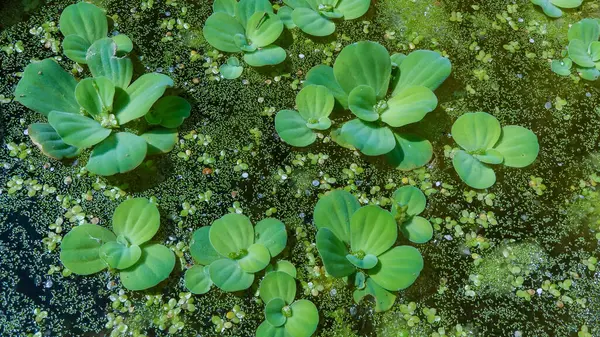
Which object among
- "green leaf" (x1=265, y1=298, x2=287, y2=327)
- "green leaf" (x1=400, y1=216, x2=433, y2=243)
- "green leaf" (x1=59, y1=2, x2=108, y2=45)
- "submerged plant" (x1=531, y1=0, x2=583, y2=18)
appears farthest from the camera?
"submerged plant" (x1=531, y1=0, x2=583, y2=18)

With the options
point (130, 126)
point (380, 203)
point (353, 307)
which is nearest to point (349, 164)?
point (380, 203)

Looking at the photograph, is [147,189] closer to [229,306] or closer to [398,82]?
[229,306]

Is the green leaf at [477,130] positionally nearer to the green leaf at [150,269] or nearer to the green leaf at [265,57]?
the green leaf at [265,57]

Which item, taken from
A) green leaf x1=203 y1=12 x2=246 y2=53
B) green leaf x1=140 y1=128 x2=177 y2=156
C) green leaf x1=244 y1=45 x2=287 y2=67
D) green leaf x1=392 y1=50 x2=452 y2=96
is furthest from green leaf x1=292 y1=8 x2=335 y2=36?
green leaf x1=140 y1=128 x2=177 y2=156

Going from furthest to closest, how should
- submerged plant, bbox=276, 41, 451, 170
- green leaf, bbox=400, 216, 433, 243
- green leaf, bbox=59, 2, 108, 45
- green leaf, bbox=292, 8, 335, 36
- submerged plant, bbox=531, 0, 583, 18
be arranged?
submerged plant, bbox=531, 0, 583, 18 < green leaf, bbox=292, 8, 335, 36 < green leaf, bbox=59, 2, 108, 45 < submerged plant, bbox=276, 41, 451, 170 < green leaf, bbox=400, 216, 433, 243

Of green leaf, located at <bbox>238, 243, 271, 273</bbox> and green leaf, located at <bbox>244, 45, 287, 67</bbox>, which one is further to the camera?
green leaf, located at <bbox>244, 45, 287, 67</bbox>

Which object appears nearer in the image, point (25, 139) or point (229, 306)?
point (229, 306)

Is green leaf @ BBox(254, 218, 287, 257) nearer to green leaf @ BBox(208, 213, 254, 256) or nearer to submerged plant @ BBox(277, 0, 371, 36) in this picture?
green leaf @ BBox(208, 213, 254, 256)
